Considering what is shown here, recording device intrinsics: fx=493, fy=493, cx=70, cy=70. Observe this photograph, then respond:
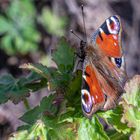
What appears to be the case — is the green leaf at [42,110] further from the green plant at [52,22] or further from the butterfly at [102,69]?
the green plant at [52,22]

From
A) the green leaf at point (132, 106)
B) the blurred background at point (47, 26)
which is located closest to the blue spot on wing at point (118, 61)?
the green leaf at point (132, 106)

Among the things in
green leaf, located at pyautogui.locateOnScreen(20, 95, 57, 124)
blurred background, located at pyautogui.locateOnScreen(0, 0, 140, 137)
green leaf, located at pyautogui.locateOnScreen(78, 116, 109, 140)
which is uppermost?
blurred background, located at pyautogui.locateOnScreen(0, 0, 140, 137)

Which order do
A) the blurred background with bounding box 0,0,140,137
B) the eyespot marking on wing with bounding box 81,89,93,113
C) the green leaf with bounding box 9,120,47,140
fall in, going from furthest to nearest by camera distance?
the blurred background with bounding box 0,0,140,137, the green leaf with bounding box 9,120,47,140, the eyespot marking on wing with bounding box 81,89,93,113

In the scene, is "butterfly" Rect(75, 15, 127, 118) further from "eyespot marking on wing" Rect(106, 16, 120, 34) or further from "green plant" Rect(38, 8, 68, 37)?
"green plant" Rect(38, 8, 68, 37)

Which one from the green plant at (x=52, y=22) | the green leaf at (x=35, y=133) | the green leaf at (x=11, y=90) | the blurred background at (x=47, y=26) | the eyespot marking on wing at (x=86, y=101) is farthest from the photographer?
the green plant at (x=52, y=22)

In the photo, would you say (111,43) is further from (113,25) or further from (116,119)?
(116,119)

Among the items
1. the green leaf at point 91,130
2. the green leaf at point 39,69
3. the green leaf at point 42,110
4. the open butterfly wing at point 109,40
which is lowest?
the green leaf at point 91,130

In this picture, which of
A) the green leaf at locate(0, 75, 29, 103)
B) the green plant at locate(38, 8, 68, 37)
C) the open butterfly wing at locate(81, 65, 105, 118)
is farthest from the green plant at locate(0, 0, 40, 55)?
the open butterfly wing at locate(81, 65, 105, 118)

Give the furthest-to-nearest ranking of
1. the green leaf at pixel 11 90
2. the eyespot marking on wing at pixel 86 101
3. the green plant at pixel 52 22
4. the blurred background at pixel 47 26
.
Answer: the green plant at pixel 52 22
the blurred background at pixel 47 26
the green leaf at pixel 11 90
the eyespot marking on wing at pixel 86 101
